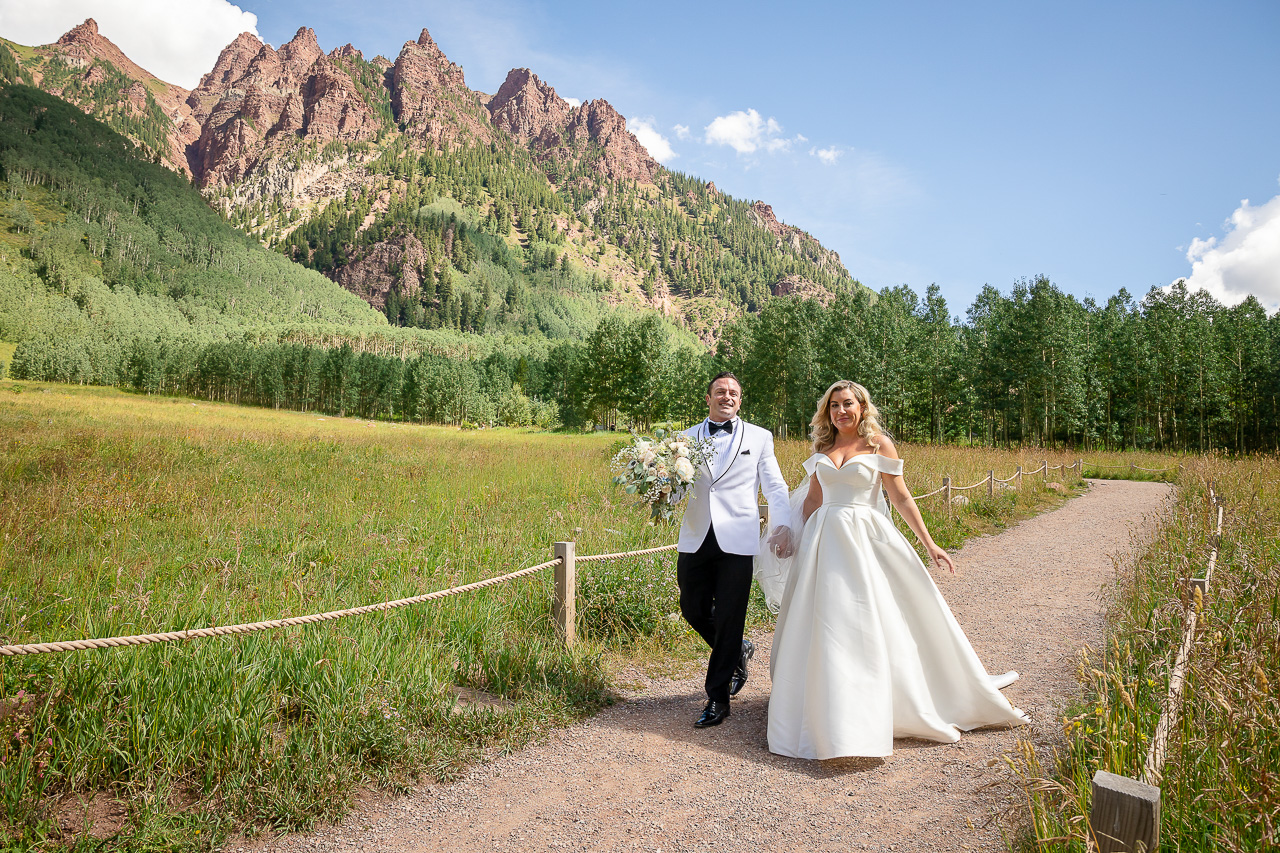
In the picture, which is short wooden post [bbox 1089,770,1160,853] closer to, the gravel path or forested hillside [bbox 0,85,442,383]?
the gravel path

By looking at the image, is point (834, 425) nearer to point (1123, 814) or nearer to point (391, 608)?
point (1123, 814)

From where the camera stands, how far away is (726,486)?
4.31 meters

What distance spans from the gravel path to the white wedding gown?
0.55 ft

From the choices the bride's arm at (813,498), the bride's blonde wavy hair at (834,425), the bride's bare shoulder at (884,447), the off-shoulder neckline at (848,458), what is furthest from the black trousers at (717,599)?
the bride's bare shoulder at (884,447)

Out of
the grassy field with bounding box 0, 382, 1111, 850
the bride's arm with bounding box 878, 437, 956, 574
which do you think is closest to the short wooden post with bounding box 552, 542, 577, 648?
the grassy field with bounding box 0, 382, 1111, 850

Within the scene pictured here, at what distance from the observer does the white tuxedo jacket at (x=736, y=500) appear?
425cm

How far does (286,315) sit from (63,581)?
6512 inches

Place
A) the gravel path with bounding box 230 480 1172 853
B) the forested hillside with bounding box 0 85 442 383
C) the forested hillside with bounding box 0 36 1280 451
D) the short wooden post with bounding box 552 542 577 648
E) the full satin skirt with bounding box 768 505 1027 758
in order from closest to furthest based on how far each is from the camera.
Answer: the gravel path with bounding box 230 480 1172 853 → the full satin skirt with bounding box 768 505 1027 758 → the short wooden post with bounding box 552 542 577 648 → the forested hillside with bounding box 0 36 1280 451 → the forested hillside with bounding box 0 85 442 383

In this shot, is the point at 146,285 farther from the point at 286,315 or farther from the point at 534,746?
the point at 534,746

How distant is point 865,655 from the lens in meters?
3.75

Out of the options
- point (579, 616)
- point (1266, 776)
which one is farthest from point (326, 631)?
point (1266, 776)

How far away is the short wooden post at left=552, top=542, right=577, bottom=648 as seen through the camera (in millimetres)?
5277

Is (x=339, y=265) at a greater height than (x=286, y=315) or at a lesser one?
greater

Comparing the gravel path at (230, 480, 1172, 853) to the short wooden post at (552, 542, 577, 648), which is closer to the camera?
the gravel path at (230, 480, 1172, 853)
